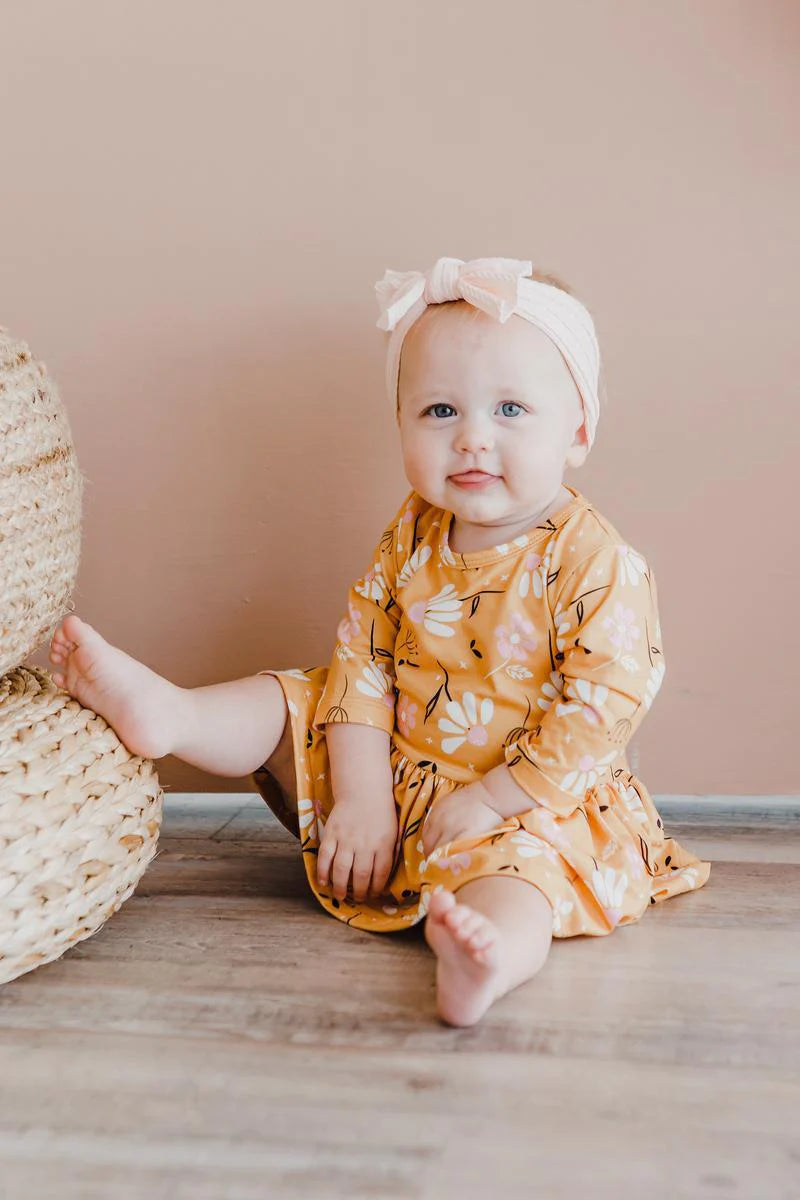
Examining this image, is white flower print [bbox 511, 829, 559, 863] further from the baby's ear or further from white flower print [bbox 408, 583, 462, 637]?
the baby's ear

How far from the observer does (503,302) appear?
1.05 meters

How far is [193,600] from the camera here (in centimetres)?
146

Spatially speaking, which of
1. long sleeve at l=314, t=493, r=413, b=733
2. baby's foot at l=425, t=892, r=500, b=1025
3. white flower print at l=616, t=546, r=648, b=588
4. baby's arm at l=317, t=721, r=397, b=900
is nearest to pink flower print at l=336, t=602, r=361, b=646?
long sleeve at l=314, t=493, r=413, b=733

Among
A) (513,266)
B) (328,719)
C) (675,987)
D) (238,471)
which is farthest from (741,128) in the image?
(675,987)

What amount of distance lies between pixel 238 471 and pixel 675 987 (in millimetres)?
828

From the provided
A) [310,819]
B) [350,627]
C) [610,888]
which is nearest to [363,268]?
[350,627]

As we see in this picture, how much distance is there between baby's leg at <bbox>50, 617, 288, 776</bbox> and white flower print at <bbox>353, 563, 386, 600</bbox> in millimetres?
152

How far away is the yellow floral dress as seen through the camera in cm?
104

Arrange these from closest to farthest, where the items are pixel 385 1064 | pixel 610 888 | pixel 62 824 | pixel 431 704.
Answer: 1. pixel 385 1064
2. pixel 62 824
3. pixel 610 888
4. pixel 431 704

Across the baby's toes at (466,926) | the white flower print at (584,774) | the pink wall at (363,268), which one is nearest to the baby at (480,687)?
the white flower print at (584,774)

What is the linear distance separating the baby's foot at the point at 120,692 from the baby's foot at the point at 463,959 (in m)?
0.36

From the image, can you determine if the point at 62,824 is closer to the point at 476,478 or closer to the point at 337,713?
the point at 337,713

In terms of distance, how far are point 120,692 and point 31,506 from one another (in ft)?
0.67

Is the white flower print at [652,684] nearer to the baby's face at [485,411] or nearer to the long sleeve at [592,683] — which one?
the long sleeve at [592,683]
